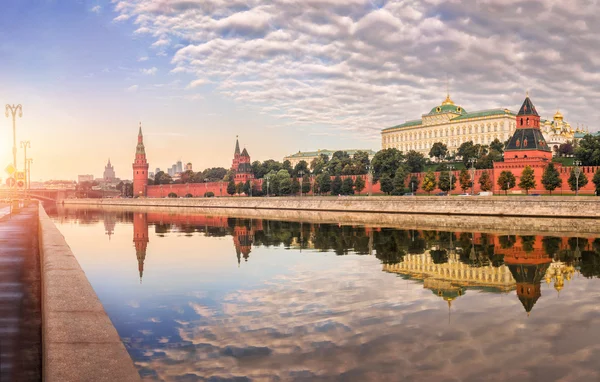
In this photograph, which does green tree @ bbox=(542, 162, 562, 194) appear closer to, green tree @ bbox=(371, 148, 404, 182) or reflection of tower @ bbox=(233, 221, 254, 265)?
green tree @ bbox=(371, 148, 404, 182)

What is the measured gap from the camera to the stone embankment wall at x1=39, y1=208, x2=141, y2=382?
5.36m

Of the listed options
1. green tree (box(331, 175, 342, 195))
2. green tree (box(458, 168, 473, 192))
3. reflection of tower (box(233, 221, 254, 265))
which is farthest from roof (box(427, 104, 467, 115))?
reflection of tower (box(233, 221, 254, 265))

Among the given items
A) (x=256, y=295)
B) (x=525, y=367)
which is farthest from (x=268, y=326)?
(x=525, y=367)

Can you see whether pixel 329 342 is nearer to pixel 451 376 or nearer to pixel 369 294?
pixel 451 376

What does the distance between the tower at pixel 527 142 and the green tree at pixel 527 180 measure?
268cm

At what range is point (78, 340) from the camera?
630 cm

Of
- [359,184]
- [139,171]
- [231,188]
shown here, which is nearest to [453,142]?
[359,184]

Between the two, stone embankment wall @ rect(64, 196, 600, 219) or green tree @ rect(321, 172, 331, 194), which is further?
green tree @ rect(321, 172, 331, 194)

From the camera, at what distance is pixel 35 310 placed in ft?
29.0

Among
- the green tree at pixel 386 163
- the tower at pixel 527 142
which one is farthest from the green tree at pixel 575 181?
the green tree at pixel 386 163

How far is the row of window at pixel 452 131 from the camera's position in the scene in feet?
367

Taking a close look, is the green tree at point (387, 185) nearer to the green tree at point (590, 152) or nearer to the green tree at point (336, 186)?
the green tree at point (336, 186)

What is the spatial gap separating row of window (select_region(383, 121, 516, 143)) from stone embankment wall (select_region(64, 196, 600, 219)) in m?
60.8

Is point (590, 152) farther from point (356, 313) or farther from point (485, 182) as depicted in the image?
point (356, 313)
